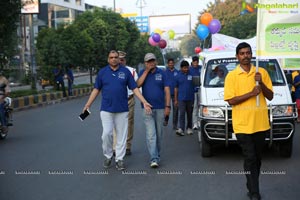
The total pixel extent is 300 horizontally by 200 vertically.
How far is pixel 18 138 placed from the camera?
1053cm

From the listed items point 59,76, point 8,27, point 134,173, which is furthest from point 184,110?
point 59,76

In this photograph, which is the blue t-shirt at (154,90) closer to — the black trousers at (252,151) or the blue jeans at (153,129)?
the blue jeans at (153,129)

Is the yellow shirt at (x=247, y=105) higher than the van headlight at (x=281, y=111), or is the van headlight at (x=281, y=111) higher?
the yellow shirt at (x=247, y=105)

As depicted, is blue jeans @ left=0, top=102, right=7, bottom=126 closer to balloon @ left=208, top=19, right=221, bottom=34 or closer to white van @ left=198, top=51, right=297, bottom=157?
white van @ left=198, top=51, right=297, bottom=157

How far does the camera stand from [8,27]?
626 inches

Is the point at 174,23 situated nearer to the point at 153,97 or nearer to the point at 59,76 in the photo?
the point at 59,76

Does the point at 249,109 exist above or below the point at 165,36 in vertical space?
below

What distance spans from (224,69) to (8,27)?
32.7 ft

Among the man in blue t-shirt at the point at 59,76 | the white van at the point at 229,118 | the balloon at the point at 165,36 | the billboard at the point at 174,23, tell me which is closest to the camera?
the white van at the point at 229,118

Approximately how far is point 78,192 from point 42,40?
2032cm

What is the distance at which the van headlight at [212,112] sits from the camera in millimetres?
7230

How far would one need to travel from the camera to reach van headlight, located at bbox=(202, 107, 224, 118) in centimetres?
723

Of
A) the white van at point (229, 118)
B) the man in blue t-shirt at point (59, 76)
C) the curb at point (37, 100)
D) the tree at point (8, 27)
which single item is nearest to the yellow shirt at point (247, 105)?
the white van at point (229, 118)

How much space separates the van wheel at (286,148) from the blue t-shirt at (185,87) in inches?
132
